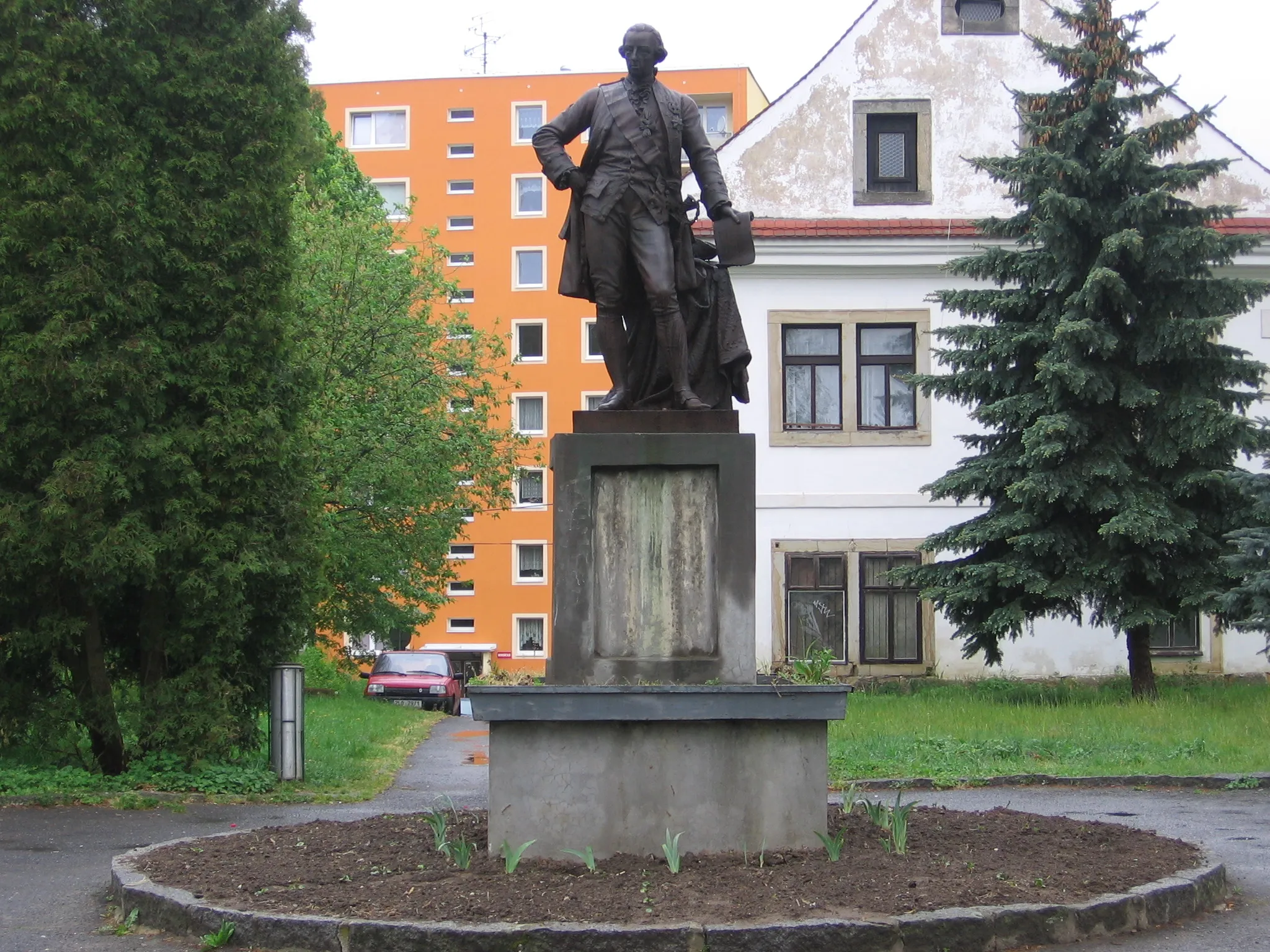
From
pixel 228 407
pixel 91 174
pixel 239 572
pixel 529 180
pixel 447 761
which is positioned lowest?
pixel 447 761

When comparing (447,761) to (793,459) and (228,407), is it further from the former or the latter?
(793,459)

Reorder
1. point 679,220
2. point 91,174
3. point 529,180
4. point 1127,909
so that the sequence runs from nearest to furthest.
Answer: point 1127,909, point 679,220, point 91,174, point 529,180

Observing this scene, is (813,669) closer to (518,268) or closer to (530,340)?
(530,340)

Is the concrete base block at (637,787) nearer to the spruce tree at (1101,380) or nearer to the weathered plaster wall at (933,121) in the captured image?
the spruce tree at (1101,380)

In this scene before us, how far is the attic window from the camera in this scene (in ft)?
91.3

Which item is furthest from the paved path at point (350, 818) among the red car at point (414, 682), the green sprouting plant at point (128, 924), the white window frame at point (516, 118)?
the white window frame at point (516, 118)

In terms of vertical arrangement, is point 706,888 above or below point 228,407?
below

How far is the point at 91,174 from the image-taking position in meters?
13.6

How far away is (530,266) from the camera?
202 feet

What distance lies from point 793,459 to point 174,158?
14.6 metres

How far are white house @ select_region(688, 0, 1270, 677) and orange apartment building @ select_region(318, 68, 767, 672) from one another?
97.5 ft

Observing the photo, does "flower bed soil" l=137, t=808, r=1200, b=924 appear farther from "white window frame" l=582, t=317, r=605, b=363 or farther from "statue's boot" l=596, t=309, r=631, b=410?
"white window frame" l=582, t=317, r=605, b=363

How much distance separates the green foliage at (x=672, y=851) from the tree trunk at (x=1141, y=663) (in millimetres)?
15408

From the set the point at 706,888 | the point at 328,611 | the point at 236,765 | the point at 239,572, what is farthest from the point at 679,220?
the point at 328,611
